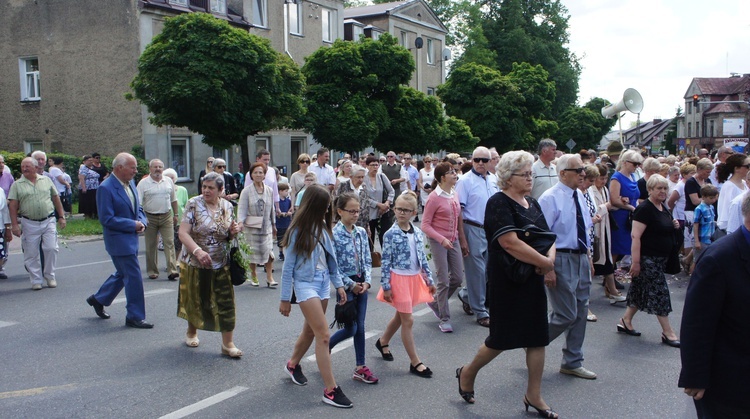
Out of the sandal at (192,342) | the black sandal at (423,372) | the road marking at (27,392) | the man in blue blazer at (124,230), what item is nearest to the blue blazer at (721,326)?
the black sandal at (423,372)

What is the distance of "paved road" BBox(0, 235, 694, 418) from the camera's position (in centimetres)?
528

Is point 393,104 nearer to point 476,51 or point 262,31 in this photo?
point 262,31

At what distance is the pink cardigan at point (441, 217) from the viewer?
7.58 meters

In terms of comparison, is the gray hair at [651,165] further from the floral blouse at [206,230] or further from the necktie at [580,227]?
the floral blouse at [206,230]

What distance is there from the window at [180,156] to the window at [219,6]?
19.7 ft

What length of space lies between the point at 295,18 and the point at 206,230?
32.2 m

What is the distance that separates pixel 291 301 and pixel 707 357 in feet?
10.4

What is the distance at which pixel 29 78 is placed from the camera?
3117cm

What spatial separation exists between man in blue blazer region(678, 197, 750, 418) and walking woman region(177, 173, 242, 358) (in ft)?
14.4

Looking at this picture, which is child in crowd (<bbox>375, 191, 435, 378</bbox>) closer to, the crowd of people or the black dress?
the crowd of people

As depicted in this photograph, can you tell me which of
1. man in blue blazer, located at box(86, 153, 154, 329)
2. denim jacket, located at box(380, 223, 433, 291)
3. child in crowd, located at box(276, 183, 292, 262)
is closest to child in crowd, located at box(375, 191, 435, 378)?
denim jacket, located at box(380, 223, 433, 291)

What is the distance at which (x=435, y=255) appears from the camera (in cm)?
775

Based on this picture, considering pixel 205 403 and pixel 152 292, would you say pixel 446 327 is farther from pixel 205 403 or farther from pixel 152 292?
pixel 152 292

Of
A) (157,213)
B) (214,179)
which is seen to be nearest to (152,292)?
(157,213)
